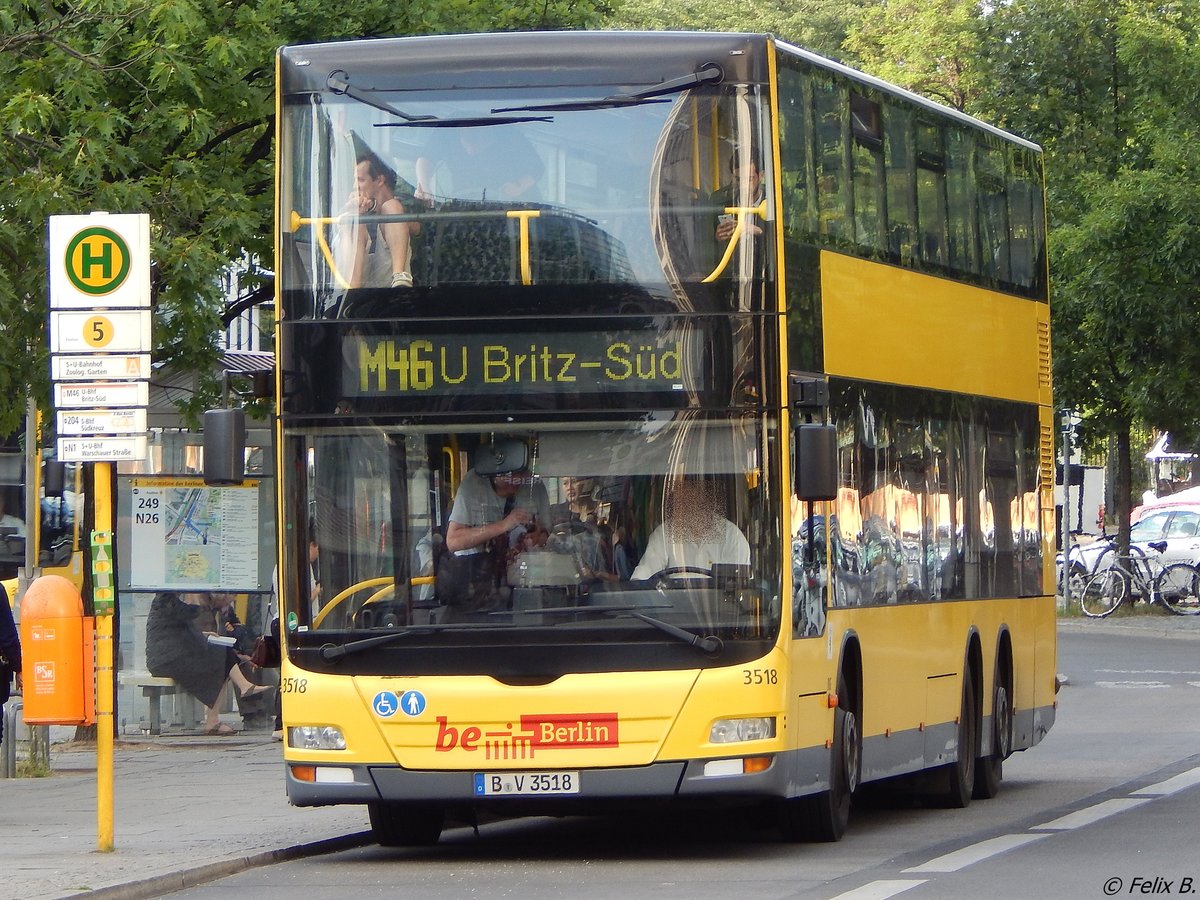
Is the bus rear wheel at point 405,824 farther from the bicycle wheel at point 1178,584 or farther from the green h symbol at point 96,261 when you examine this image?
the bicycle wheel at point 1178,584

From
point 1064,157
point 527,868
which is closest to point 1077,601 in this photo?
point 1064,157

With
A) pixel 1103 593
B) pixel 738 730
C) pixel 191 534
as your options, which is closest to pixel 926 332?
pixel 738 730

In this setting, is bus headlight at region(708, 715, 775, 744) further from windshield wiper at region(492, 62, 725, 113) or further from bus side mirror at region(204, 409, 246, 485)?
windshield wiper at region(492, 62, 725, 113)

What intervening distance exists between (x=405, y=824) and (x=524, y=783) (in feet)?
5.18

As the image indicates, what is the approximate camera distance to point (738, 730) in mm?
11789

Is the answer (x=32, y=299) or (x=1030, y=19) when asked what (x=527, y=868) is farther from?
(x=1030, y=19)

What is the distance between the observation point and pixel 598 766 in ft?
38.7

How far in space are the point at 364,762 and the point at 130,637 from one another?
31.2 feet

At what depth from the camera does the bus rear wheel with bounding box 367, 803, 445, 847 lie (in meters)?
Answer: 13.1

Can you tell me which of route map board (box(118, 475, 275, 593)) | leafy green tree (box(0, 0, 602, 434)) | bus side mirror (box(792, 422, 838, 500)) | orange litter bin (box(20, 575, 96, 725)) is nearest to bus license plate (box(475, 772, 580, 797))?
bus side mirror (box(792, 422, 838, 500))

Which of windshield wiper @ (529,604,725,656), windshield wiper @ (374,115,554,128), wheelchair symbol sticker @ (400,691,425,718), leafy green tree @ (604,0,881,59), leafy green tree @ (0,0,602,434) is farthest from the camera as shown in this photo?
leafy green tree @ (604,0,881,59)

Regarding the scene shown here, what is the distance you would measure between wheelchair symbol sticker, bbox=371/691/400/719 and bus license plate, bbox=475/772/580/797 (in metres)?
0.52

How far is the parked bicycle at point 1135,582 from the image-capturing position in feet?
129

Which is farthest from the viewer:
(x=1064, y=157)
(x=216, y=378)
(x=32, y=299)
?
(x=1064, y=157)
